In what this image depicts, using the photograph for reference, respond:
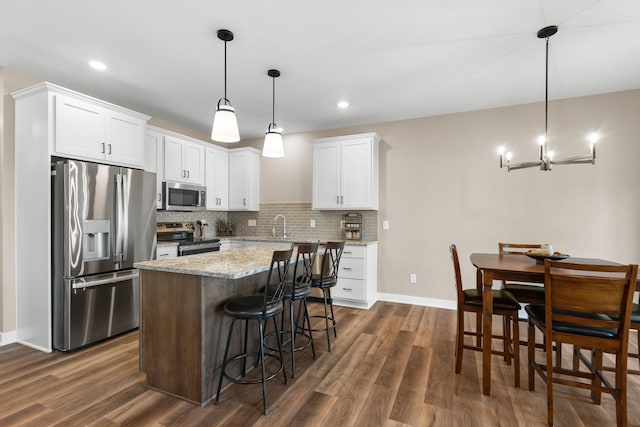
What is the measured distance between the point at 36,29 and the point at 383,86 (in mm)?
3100

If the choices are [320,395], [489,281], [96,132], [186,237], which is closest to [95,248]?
[96,132]

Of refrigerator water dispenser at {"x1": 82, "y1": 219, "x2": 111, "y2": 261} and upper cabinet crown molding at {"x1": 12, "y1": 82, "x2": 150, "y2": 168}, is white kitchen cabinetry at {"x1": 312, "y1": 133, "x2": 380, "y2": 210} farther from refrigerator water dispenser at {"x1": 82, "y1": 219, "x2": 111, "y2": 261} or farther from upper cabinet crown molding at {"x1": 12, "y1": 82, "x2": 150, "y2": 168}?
refrigerator water dispenser at {"x1": 82, "y1": 219, "x2": 111, "y2": 261}

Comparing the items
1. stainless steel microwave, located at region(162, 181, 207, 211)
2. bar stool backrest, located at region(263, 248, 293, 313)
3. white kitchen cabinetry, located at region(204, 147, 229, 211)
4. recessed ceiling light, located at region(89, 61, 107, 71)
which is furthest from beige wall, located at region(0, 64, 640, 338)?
bar stool backrest, located at region(263, 248, 293, 313)

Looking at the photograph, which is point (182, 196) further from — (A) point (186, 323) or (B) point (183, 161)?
(A) point (186, 323)

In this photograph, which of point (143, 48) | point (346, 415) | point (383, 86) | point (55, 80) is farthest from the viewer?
point (383, 86)

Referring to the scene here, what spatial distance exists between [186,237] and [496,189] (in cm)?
442

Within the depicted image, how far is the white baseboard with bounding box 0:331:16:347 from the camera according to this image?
2.93m

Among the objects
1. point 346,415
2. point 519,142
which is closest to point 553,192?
point 519,142

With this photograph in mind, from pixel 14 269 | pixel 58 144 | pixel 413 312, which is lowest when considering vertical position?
pixel 413 312

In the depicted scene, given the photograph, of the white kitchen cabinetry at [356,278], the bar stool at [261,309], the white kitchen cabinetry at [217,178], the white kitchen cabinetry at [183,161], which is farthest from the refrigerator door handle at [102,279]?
the white kitchen cabinetry at [356,278]

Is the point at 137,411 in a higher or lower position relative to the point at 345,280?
lower

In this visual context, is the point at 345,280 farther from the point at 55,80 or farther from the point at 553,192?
the point at 55,80

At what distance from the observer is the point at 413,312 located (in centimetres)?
406

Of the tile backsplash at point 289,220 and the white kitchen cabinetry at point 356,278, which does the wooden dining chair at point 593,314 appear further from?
the tile backsplash at point 289,220
